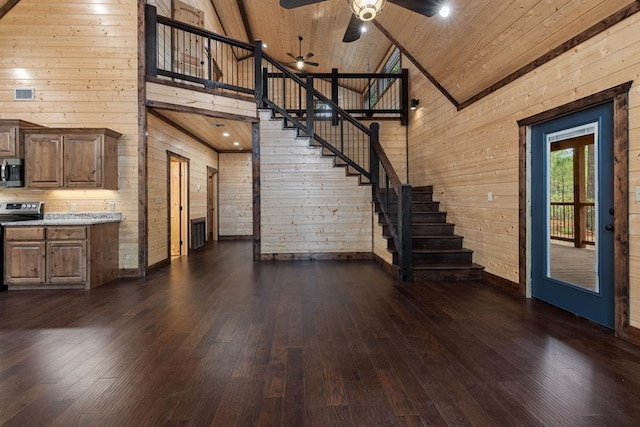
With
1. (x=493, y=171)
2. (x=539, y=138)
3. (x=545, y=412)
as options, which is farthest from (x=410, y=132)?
(x=545, y=412)

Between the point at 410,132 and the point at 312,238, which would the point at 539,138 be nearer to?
the point at 410,132

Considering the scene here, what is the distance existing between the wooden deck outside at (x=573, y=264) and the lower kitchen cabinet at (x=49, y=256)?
18.4ft

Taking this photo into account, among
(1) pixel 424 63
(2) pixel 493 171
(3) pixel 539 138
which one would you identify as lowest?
(2) pixel 493 171

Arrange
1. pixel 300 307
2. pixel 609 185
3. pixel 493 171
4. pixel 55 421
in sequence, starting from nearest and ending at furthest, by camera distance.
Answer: pixel 55 421 → pixel 609 185 → pixel 300 307 → pixel 493 171

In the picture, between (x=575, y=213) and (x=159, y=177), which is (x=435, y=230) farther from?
(x=159, y=177)

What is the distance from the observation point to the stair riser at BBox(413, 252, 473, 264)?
497 cm

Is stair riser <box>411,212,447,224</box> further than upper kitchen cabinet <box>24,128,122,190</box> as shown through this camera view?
Yes

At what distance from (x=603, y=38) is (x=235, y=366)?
402 cm

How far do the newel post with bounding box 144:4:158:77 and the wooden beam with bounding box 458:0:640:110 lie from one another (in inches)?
193

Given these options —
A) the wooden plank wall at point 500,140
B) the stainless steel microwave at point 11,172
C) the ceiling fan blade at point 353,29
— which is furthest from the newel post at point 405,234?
the stainless steel microwave at point 11,172

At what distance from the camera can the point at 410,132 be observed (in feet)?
23.4

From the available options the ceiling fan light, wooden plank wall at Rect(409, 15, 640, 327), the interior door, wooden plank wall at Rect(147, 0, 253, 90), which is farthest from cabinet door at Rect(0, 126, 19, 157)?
the interior door

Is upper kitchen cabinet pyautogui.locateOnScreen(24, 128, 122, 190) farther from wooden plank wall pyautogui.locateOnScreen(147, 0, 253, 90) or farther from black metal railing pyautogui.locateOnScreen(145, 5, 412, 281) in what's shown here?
wooden plank wall pyautogui.locateOnScreen(147, 0, 253, 90)

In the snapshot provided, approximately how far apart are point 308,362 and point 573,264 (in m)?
2.90
